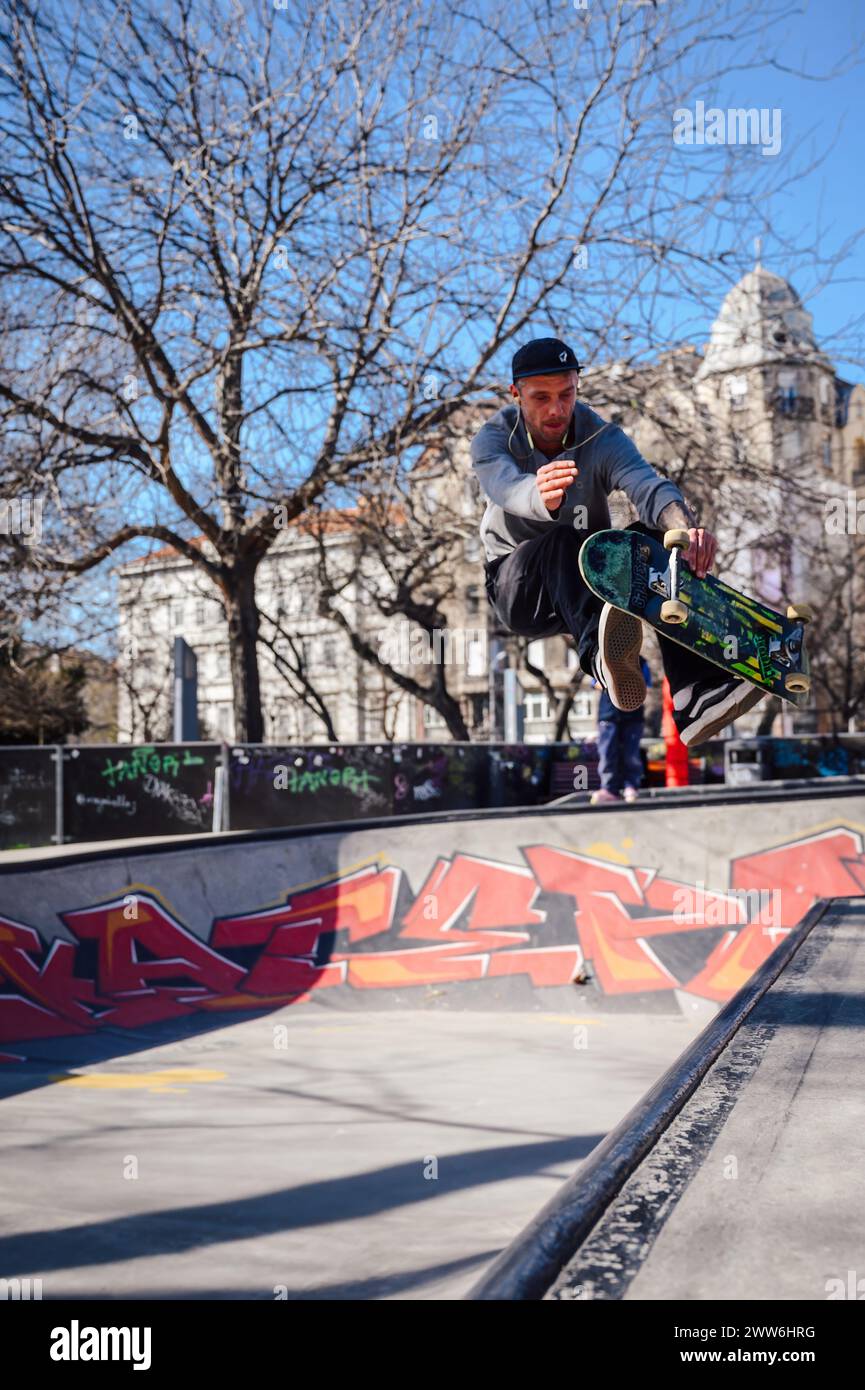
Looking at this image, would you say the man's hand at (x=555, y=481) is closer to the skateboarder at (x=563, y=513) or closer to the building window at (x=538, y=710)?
the skateboarder at (x=563, y=513)

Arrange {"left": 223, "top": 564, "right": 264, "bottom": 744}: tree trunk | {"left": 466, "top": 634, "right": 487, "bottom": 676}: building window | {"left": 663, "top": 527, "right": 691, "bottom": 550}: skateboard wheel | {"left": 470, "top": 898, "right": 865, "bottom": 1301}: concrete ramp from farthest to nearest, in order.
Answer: {"left": 466, "top": 634, "right": 487, "bottom": 676}: building window, {"left": 223, "top": 564, "right": 264, "bottom": 744}: tree trunk, {"left": 663, "top": 527, "right": 691, "bottom": 550}: skateboard wheel, {"left": 470, "top": 898, "right": 865, "bottom": 1301}: concrete ramp

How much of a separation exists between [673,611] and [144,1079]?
625cm

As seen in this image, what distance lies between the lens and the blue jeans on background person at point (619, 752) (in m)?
11.1

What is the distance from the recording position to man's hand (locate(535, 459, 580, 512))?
3557 millimetres

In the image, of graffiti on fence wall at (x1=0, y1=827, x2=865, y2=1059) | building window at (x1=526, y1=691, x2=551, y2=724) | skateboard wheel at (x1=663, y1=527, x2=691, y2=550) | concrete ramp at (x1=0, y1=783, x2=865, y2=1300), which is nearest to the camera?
skateboard wheel at (x1=663, y1=527, x2=691, y2=550)

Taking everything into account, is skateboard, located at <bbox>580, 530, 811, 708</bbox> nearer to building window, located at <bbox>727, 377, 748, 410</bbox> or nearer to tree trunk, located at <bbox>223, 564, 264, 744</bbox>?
building window, located at <bbox>727, 377, 748, 410</bbox>

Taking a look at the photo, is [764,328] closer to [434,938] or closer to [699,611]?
[434,938]

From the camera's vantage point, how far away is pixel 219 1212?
5340 mm

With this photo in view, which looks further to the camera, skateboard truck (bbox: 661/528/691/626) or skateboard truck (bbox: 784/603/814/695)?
skateboard truck (bbox: 784/603/814/695)

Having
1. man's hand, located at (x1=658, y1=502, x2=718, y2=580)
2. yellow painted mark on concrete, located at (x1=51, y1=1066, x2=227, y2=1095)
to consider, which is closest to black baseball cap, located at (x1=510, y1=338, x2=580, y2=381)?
man's hand, located at (x1=658, y1=502, x2=718, y2=580)
